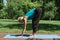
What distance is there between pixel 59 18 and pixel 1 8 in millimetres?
9023

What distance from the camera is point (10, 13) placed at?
107 ft

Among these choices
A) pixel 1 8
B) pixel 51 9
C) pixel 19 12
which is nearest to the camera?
pixel 51 9

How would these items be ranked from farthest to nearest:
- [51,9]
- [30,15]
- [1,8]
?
[1,8], [51,9], [30,15]

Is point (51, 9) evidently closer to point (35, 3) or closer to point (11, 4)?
point (35, 3)

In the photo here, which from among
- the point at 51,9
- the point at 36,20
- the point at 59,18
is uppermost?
the point at 36,20

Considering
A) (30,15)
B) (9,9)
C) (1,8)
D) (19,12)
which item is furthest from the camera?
(1,8)

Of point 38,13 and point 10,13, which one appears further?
point 10,13

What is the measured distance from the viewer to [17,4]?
32.4 meters

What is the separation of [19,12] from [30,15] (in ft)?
69.6

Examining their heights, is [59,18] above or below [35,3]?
below

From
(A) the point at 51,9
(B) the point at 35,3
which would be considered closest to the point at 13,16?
(B) the point at 35,3

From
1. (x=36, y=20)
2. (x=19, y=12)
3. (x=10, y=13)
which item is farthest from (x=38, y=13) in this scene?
(x=10, y=13)

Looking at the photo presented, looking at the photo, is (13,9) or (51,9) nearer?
(51,9)

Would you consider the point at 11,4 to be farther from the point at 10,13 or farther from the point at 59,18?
the point at 59,18
